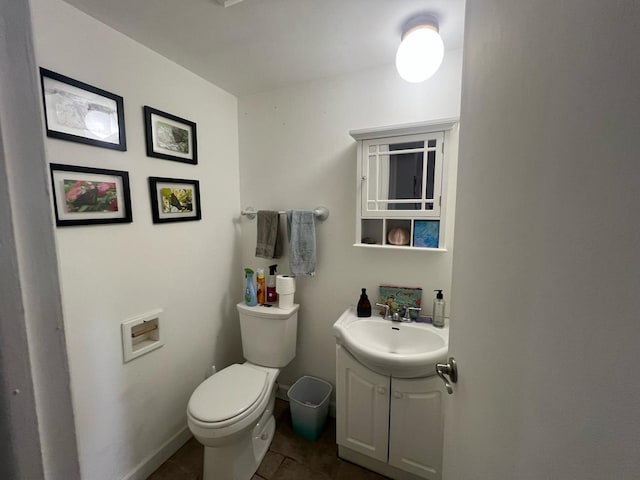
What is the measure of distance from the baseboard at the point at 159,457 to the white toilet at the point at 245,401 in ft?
1.05

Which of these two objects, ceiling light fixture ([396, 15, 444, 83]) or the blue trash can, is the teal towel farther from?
ceiling light fixture ([396, 15, 444, 83])

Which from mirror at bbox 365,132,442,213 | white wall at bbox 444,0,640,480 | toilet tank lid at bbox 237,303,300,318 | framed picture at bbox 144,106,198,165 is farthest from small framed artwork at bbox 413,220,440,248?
framed picture at bbox 144,106,198,165

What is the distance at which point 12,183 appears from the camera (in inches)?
10.2

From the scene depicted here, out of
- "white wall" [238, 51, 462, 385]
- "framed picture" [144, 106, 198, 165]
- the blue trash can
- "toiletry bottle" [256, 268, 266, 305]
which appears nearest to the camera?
"framed picture" [144, 106, 198, 165]

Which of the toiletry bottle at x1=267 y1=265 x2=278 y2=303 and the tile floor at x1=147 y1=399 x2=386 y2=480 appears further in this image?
the toiletry bottle at x1=267 y1=265 x2=278 y2=303

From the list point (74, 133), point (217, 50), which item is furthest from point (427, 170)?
point (74, 133)

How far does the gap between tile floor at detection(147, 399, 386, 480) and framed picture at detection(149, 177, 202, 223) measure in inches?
53.1

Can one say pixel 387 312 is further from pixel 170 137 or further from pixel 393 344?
pixel 170 137

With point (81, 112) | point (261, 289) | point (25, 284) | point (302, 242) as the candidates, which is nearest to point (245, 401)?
point (261, 289)

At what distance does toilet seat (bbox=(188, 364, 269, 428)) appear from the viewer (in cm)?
115

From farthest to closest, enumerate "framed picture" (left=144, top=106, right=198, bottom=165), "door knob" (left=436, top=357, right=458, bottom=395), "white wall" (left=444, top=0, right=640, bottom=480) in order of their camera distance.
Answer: "framed picture" (left=144, top=106, right=198, bottom=165)
"door knob" (left=436, top=357, right=458, bottom=395)
"white wall" (left=444, top=0, right=640, bottom=480)

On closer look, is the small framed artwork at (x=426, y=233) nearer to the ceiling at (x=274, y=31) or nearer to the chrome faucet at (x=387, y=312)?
the chrome faucet at (x=387, y=312)

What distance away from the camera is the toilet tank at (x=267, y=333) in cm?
156

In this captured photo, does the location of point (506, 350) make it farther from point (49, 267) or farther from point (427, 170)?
point (427, 170)
